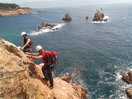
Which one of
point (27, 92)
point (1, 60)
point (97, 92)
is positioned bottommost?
point (97, 92)

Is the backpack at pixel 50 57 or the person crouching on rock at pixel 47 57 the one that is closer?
the person crouching on rock at pixel 47 57

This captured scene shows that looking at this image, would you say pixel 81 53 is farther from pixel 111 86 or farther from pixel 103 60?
pixel 111 86

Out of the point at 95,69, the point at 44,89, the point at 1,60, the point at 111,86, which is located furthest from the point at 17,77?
the point at 95,69

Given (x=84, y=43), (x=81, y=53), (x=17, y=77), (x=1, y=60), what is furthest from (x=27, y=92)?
(x=84, y=43)

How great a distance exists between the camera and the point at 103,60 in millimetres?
33594

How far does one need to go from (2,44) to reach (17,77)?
411 centimetres

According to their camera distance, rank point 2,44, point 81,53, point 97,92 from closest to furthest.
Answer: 1. point 2,44
2. point 97,92
3. point 81,53

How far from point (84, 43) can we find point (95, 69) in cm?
1967

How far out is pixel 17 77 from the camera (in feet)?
26.1

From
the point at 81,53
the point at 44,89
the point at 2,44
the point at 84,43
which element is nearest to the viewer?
the point at 44,89

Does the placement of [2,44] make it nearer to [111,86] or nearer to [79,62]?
[111,86]

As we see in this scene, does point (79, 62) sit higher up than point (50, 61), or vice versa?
point (50, 61)

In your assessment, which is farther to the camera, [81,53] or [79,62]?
[81,53]

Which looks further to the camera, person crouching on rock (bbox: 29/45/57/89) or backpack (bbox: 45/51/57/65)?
backpack (bbox: 45/51/57/65)
